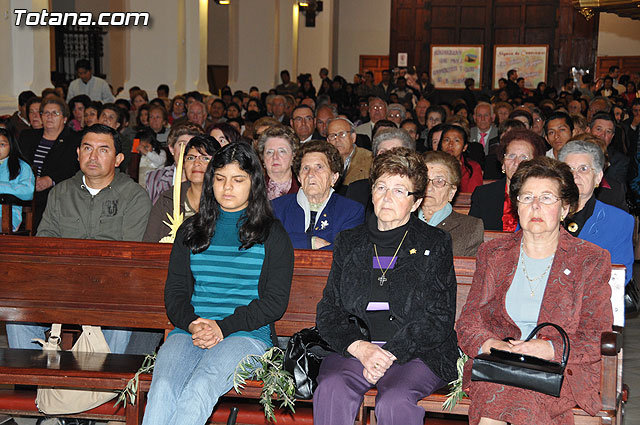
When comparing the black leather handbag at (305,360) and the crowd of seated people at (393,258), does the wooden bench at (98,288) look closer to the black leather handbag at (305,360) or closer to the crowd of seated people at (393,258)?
the crowd of seated people at (393,258)

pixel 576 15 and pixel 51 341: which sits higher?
pixel 576 15

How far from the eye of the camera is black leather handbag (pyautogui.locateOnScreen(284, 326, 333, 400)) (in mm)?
3410

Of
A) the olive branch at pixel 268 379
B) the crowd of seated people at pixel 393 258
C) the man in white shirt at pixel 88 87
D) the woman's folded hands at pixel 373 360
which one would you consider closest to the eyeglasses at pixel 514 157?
the crowd of seated people at pixel 393 258

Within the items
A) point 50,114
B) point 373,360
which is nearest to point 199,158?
point 373,360

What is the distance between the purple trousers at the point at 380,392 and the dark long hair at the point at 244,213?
28.6 inches

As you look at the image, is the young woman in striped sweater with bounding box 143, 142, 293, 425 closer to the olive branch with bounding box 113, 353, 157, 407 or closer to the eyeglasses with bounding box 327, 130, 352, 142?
the olive branch with bounding box 113, 353, 157, 407

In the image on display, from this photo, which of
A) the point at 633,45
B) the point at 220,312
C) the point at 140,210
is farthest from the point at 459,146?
the point at 633,45

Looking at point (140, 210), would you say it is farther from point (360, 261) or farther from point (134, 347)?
point (360, 261)

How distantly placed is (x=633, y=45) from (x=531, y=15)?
318 centimetres

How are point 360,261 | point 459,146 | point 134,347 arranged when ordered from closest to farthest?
point 360,261
point 134,347
point 459,146

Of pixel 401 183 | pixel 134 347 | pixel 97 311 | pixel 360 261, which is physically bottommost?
pixel 134 347

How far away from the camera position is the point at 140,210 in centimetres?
450

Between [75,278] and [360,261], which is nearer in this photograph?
[360,261]

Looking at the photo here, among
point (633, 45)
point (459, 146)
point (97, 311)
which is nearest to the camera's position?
point (97, 311)
